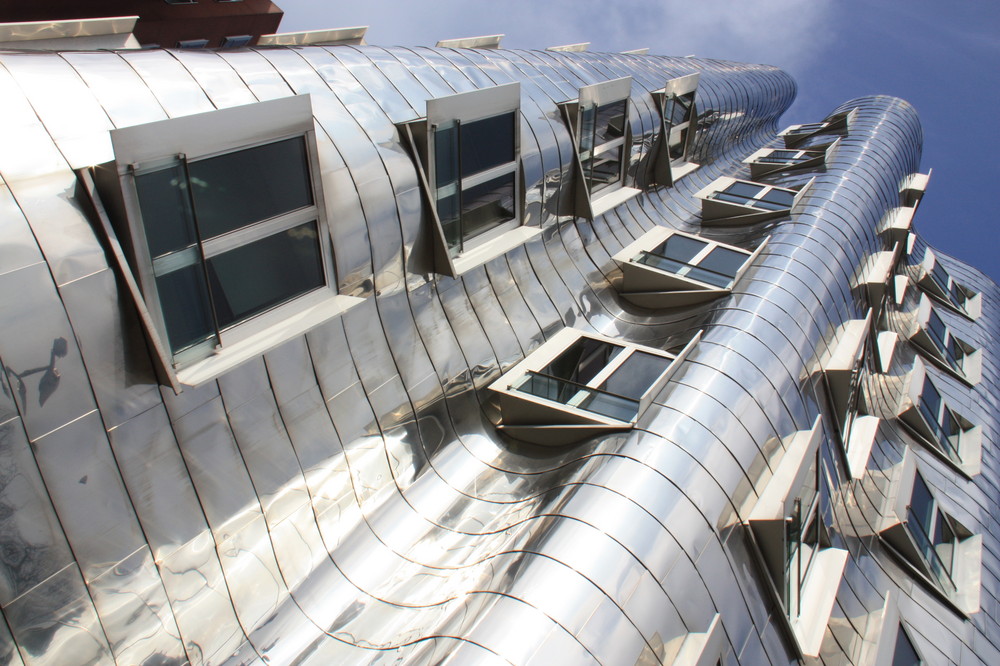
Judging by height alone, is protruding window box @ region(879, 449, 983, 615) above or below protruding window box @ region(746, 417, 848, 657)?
below

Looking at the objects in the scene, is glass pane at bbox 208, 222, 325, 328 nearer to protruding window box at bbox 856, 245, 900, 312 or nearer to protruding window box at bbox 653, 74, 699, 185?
protruding window box at bbox 653, 74, 699, 185

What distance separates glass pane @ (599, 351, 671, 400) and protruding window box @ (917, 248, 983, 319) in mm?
19104

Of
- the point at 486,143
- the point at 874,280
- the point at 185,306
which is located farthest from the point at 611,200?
the point at 185,306

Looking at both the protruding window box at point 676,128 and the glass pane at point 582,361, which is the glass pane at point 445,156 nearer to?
the glass pane at point 582,361

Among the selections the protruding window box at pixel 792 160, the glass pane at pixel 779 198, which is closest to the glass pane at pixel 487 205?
the glass pane at pixel 779 198

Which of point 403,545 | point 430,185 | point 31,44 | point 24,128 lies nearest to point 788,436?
point 403,545

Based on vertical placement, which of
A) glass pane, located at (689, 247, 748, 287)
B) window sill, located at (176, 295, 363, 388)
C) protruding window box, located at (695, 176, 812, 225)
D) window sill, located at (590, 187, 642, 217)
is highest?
window sill, located at (176, 295, 363, 388)

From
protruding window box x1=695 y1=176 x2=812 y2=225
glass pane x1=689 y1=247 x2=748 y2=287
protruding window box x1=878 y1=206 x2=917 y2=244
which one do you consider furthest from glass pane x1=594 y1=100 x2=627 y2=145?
protruding window box x1=878 y1=206 x2=917 y2=244

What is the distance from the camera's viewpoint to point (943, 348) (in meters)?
19.2

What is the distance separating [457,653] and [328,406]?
11.1 feet

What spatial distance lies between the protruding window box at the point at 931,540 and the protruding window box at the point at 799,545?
2588 mm

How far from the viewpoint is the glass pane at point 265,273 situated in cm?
662

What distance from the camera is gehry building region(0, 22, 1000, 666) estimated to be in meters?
5.50

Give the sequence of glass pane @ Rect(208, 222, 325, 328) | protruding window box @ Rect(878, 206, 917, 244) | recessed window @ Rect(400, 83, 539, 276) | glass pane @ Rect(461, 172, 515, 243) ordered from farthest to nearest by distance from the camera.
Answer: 1. protruding window box @ Rect(878, 206, 917, 244)
2. glass pane @ Rect(461, 172, 515, 243)
3. recessed window @ Rect(400, 83, 539, 276)
4. glass pane @ Rect(208, 222, 325, 328)
